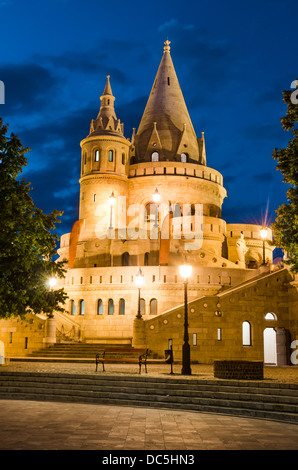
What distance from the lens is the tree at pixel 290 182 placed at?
63.2 ft

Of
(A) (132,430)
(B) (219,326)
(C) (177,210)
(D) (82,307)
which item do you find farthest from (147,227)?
(A) (132,430)

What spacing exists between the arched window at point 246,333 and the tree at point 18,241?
1287 cm

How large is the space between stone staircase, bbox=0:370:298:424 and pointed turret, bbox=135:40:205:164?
123ft

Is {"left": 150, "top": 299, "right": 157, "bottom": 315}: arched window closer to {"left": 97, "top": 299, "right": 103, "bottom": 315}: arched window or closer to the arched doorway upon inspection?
{"left": 97, "top": 299, "right": 103, "bottom": 315}: arched window

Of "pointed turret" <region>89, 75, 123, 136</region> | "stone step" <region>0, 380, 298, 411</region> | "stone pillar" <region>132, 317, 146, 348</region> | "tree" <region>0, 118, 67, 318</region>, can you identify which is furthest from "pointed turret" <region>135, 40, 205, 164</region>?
"stone step" <region>0, 380, 298, 411</region>

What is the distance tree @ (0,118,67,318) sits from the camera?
21.2 m

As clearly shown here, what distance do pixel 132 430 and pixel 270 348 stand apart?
84.5 feet

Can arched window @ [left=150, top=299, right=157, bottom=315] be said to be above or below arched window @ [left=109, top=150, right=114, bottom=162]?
below

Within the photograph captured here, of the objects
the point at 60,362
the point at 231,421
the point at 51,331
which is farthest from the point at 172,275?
the point at 231,421

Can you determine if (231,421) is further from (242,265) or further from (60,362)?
(242,265)

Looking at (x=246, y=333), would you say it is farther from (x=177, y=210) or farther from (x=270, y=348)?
(x=177, y=210)

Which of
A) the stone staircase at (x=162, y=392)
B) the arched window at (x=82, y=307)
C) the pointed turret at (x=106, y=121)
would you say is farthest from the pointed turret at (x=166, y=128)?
the stone staircase at (x=162, y=392)

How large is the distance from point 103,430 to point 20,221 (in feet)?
39.4
